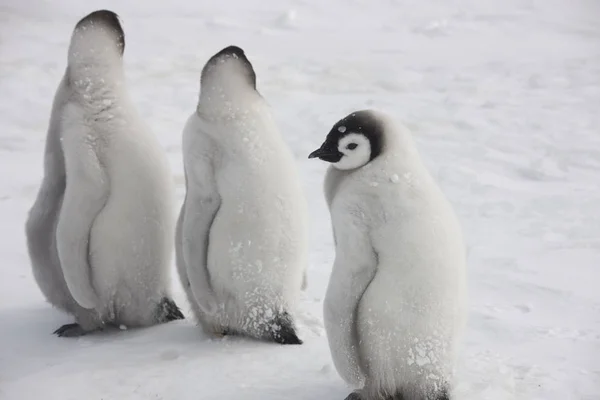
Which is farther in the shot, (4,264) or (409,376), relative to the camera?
(4,264)

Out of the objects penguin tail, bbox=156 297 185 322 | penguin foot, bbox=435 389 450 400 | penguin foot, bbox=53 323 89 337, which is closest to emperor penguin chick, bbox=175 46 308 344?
penguin tail, bbox=156 297 185 322

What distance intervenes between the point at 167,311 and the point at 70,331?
0.42 metres

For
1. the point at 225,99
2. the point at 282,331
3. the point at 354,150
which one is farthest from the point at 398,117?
the point at 354,150

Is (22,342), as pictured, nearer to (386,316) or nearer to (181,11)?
(386,316)

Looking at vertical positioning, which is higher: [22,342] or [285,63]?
[285,63]

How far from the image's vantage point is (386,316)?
256 cm

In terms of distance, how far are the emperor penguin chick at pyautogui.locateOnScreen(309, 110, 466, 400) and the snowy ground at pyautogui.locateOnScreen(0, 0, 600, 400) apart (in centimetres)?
31

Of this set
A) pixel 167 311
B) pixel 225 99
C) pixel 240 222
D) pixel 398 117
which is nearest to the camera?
pixel 240 222

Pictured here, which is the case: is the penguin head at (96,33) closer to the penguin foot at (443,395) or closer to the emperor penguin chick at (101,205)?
the emperor penguin chick at (101,205)

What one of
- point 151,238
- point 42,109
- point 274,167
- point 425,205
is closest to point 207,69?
point 274,167

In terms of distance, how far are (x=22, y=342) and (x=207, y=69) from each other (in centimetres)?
138

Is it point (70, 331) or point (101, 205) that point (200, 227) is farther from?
point (70, 331)

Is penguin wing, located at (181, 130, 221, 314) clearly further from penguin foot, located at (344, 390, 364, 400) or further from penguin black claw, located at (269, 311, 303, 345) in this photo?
penguin foot, located at (344, 390, 364, 400)

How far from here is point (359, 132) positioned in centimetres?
265
